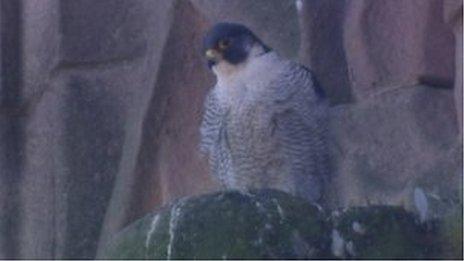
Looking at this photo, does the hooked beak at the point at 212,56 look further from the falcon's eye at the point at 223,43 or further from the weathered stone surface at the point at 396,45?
the weathered stone surface at the point at 396,45

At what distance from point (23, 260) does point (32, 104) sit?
43 cm

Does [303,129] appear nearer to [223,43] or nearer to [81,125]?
[223,43]

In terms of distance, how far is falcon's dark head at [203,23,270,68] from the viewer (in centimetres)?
530

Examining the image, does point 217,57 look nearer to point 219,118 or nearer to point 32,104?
point 219,118

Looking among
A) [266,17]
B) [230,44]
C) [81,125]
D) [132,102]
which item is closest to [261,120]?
[230,44]

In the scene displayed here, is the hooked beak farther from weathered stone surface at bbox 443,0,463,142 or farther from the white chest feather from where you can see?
weathered stone surface at bbox 443,0,463,142

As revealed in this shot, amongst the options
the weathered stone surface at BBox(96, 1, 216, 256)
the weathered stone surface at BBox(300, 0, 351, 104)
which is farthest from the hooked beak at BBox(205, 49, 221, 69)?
the weathered stone surface at BBox(300, 0, 351, 104)

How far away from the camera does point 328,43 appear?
530 cm

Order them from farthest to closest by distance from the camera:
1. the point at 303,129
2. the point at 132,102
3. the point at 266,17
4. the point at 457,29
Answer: the point at 132,102 → the point at 266,17 → the point at 303,129 → the point at 457,29

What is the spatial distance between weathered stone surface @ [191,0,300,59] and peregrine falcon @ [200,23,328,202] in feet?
0.16

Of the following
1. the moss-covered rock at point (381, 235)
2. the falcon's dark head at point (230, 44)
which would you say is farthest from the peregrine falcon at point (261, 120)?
the moss-covered rock at point (381, 235)

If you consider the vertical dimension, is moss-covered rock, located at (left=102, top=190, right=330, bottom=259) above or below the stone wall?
above

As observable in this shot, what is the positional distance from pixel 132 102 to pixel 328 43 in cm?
59

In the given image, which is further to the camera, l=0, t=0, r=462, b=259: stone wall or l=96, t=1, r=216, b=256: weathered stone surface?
l=96, t=1, r=216, b=256: weathered stone surface
